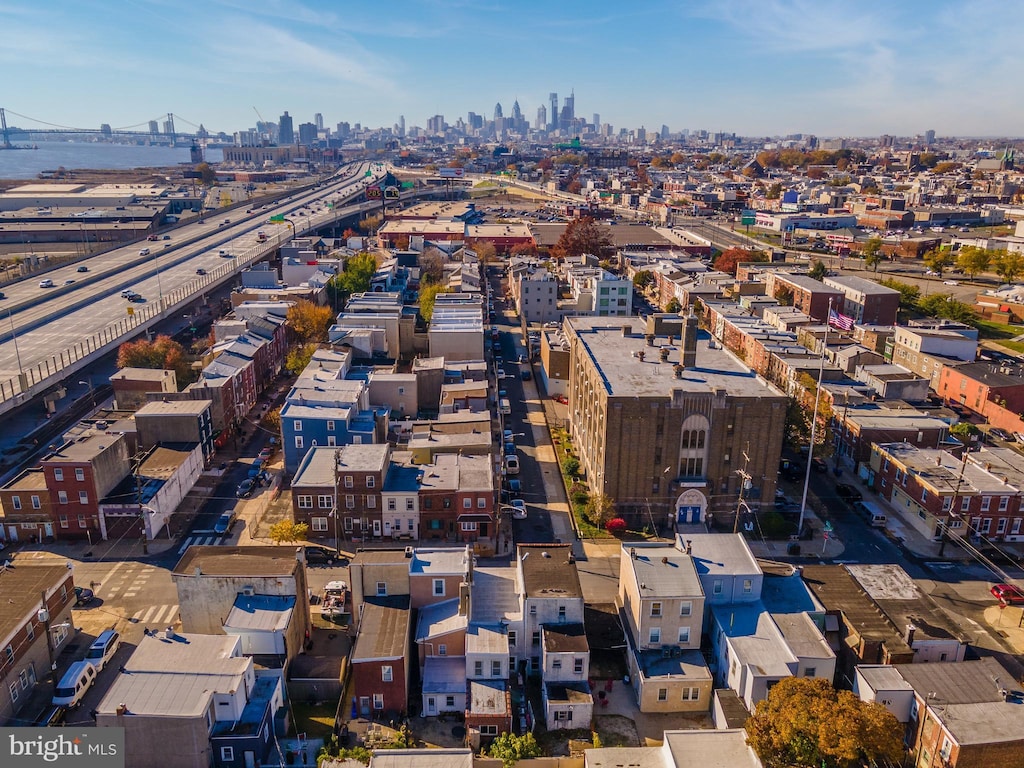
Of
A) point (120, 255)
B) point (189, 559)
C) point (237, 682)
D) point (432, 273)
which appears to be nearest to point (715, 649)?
point (237, 682)

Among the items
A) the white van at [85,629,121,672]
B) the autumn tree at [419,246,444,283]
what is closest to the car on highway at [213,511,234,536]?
the white van at [85,629,121,672]

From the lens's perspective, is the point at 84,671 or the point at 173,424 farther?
the point at 173,424

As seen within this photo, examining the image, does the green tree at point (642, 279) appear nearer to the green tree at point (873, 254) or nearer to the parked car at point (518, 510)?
the green tree at point (873, 254)

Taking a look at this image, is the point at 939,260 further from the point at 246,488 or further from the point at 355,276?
the point at 246,488

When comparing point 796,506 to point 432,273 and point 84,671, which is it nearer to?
point 84,671

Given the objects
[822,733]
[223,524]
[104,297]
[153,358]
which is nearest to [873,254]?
[153,358]

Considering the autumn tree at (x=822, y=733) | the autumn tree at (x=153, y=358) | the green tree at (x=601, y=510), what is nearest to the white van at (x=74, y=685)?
the autumn tree at (x=822, y=733)
